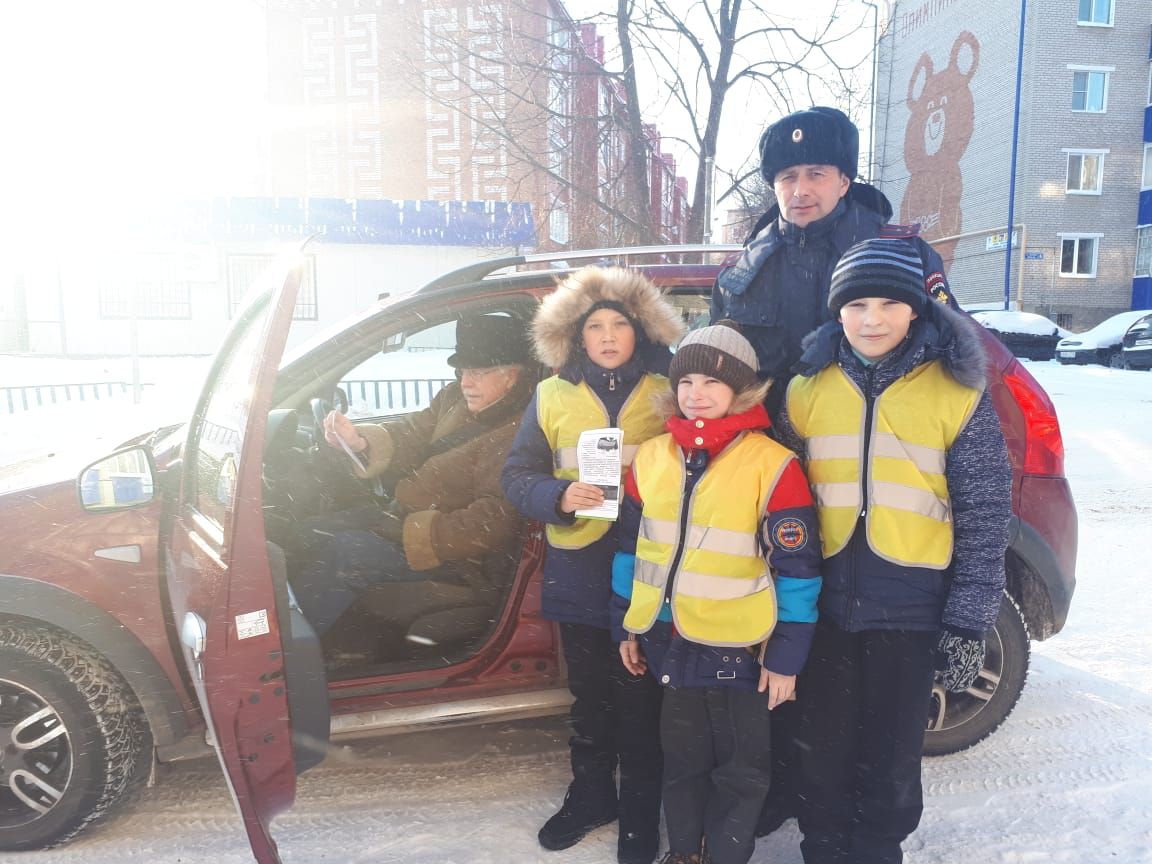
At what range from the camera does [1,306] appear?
22.3 m

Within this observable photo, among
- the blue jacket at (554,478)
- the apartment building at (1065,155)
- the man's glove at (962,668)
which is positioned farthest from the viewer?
the apartment building at (1065,155)

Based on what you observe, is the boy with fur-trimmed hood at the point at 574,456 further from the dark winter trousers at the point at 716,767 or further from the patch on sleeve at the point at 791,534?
the patch on sleeve at the point at 791,534

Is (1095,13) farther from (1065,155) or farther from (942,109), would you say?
(942,109)

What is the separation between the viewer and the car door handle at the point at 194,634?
193 centimetres

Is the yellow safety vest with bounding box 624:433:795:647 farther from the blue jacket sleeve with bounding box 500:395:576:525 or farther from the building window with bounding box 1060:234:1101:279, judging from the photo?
the building window with bounding box 1060:234:1101:279

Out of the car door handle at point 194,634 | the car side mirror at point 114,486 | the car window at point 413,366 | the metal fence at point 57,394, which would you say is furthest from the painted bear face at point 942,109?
the car door handle at point 194,634

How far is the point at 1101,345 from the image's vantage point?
1817cm

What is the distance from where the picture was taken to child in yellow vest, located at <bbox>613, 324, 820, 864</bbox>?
6.77 feet

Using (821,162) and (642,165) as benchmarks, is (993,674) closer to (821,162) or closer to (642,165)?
(821,162)

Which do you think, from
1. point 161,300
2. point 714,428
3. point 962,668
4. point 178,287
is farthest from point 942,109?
point 714,428

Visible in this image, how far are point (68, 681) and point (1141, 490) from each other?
7.47 meters

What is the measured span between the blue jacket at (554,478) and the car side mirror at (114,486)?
40.1 inches

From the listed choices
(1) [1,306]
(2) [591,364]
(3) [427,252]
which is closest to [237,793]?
(2) [591,364]

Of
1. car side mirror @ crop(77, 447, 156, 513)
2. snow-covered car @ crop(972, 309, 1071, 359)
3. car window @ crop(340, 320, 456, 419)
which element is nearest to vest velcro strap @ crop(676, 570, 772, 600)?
car window @ crop(340, 320, 456, 419)
